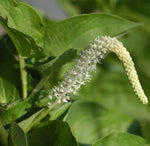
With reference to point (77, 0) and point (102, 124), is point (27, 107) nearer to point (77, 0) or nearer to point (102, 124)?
point (102, 124)

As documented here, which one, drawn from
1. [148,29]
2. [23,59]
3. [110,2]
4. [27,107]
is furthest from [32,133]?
[148,29]

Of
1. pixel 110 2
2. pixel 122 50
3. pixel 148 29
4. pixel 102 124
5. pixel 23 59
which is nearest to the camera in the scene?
pixel 122 50

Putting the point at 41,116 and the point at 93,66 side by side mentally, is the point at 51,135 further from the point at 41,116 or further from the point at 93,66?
the point at 93,66

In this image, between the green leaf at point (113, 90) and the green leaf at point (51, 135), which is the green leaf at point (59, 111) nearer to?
the green leaf at point (51, 135)

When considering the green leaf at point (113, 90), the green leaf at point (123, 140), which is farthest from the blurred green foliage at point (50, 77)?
the green leaf at point (113, 90)

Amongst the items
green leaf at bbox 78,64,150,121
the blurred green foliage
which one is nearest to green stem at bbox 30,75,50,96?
the blurred green foliage
